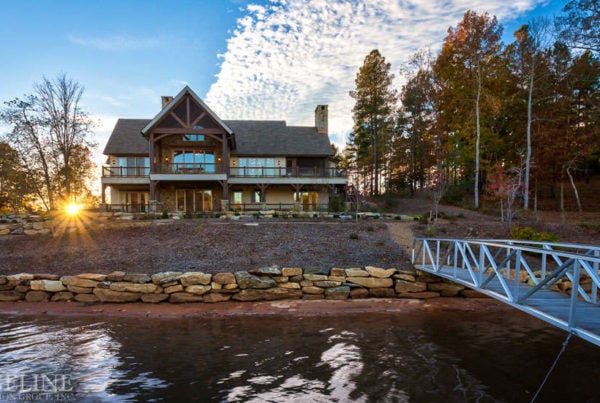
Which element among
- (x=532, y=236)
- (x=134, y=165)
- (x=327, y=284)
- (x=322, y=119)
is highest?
(x=322, y=119)

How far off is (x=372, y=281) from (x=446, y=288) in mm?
2251

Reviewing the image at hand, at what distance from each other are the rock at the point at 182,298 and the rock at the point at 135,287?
0.57 m

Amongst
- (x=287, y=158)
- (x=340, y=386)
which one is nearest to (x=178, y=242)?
(x=340, y=386)

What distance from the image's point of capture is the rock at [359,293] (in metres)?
9.38

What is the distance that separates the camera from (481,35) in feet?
78.1

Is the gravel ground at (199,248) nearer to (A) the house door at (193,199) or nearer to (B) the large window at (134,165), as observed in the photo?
(A) the house door at (193,199)

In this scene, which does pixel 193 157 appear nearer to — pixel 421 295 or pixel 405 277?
pixel 405 277

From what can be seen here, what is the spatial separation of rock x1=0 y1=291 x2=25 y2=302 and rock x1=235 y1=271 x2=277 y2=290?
20.9ft

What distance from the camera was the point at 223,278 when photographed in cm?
920

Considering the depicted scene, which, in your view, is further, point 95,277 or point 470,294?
point 470,294

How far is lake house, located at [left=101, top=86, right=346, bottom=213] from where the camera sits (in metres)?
22.2

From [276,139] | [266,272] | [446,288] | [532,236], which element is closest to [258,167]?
[276,139]

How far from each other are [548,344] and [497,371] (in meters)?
1.95

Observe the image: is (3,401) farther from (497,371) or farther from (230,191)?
(230,191)
